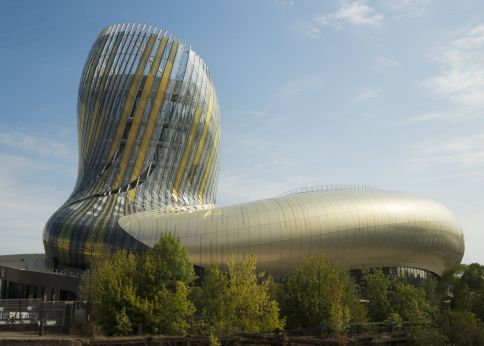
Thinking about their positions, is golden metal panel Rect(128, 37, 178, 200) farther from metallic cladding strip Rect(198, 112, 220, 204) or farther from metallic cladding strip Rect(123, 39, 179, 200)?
metallic cladding strip Rect(198, 112, 220, 204)

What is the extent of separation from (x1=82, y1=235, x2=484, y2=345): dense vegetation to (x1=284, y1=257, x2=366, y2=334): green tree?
0.20 ft

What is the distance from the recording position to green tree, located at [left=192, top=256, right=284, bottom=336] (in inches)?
1246

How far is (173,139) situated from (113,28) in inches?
706

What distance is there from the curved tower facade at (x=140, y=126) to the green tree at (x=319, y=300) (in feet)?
85.8

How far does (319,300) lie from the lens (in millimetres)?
34688

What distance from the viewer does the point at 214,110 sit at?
Result: 237 feet

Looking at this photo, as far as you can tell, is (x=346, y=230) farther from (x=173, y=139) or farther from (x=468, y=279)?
(x=173, y=139)

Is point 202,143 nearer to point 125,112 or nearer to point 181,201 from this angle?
point 181,201

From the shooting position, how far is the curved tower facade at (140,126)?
61750 mm

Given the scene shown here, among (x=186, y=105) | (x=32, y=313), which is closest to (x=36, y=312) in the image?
(x=32, y=313)

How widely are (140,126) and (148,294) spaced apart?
109 feet

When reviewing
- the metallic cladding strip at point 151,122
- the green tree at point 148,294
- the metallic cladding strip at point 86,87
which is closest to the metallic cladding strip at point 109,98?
the metallic cladding strip at point 86,87

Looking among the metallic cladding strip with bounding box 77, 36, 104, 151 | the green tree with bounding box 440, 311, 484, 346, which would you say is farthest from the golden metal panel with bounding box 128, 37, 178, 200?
the green tree with bounding box 440, 311, 484, 346

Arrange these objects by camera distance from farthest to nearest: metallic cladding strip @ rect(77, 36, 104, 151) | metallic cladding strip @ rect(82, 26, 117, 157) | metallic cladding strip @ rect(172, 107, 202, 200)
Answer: metallic cladding strip @ rect(77, 36, 104, 151)
metallic cladding strip @ rect(82, 26, 117, 157)
metallic cladding strip @ rect(172, 107, 202, 200)
